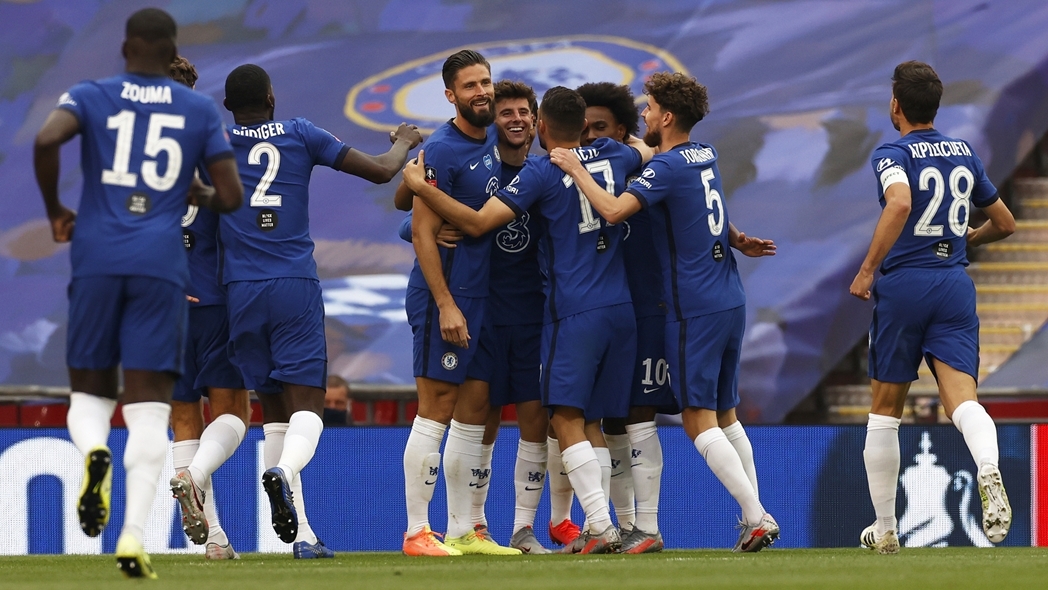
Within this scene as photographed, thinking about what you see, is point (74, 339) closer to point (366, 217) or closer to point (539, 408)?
point (539, 408)

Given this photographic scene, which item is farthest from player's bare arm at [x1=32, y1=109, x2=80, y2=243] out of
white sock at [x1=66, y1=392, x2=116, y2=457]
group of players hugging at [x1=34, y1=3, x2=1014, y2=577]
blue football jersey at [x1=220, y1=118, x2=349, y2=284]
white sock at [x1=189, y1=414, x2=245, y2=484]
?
white sock at [x1=189, y1=414, x2=245, y2=484]

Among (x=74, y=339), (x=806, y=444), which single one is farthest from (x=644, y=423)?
(x=74, y=339)

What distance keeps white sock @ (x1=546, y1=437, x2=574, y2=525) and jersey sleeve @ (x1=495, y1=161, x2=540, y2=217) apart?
1.52 metres

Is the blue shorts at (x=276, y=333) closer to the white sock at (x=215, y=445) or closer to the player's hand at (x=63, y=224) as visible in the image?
the white sock at (x=215, y=445)

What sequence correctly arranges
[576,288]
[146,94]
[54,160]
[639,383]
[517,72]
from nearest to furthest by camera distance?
[54,160] → [146,94] → [576,288] → [639,383] → [517,72]

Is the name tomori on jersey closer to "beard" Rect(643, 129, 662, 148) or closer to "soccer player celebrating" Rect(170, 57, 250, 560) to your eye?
"soccer player celebrating" Rect(170, 57, 250, 560)

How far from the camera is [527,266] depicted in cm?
738

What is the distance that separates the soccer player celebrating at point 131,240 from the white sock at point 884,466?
3.25 metres

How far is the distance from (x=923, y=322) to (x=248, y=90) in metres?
3.32

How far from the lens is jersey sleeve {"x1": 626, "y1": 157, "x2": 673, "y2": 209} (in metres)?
6.75

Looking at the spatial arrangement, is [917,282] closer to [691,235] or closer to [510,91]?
[691,235]

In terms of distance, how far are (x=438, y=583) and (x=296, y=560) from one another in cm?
202

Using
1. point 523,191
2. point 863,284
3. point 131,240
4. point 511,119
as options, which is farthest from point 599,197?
point 131,240

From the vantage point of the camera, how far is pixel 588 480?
680 centimetres
